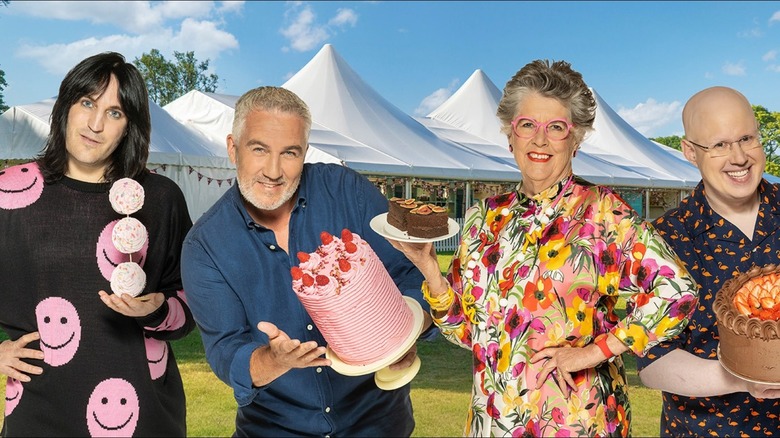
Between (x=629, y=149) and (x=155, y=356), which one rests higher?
(x=629, y=149)

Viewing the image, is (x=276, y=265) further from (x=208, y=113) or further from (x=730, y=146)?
(x=208, y=113)

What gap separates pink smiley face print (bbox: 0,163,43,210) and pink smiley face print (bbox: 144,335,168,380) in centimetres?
66

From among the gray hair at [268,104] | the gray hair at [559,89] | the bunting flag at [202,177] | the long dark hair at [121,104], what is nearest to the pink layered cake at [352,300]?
the gray hair at [268,104]

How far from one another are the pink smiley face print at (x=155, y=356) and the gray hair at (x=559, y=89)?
59.3 inches

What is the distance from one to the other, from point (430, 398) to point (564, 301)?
3.85 meters

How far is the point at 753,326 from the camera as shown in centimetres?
185

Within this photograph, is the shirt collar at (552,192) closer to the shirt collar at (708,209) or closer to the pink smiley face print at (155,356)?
the shirt collar at (708,209)

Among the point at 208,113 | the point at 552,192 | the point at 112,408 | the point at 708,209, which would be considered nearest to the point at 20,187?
the point at 112,408

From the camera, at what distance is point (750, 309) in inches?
74.0

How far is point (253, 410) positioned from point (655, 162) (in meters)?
21.4

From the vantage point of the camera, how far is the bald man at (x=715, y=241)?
209 centimetres

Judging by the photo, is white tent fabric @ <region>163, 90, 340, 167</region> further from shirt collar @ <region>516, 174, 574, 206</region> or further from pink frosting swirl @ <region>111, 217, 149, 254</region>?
shirt collar @ <region>516, 174, 574, 206</region>

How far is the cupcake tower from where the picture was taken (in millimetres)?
2413

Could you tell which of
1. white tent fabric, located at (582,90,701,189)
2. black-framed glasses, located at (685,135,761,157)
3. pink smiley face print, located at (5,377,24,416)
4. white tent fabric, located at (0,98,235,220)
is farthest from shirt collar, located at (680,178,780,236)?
white tent fabric, located at (582,90,701,189)
